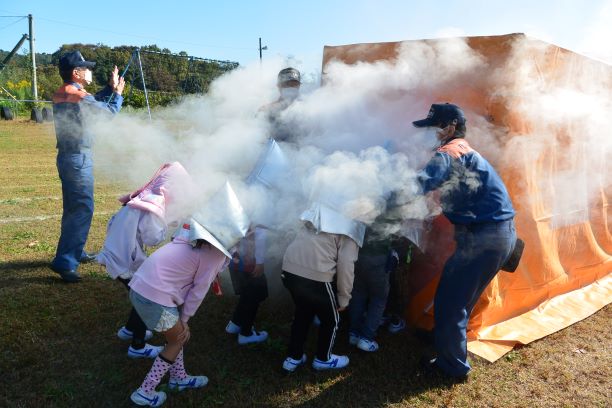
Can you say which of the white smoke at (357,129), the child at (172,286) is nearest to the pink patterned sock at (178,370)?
the child at (172,286)

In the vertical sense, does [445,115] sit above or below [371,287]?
above

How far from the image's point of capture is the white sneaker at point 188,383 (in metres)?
3.10

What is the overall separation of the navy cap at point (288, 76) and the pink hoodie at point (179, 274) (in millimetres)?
2130

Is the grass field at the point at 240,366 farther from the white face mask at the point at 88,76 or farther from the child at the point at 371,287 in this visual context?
the white face mask at the point at 88,76

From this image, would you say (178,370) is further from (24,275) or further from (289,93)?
(24,275)

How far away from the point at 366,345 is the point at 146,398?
1665 millimetres

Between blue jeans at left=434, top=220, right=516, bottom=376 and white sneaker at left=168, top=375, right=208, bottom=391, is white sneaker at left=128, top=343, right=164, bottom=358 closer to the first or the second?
white sneaker at left=168, top=375, right=208, bottom=391

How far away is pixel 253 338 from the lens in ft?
12.3

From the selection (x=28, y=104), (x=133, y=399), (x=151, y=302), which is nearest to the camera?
(x=151, y=302)

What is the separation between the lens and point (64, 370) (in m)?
3.30

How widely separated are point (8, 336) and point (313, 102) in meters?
3.30

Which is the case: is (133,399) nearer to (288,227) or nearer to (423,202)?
(288,227)

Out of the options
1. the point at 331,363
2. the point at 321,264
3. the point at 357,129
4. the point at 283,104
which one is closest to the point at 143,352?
the point at 331,363


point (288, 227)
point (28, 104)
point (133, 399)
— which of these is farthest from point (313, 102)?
point (28, 104)
